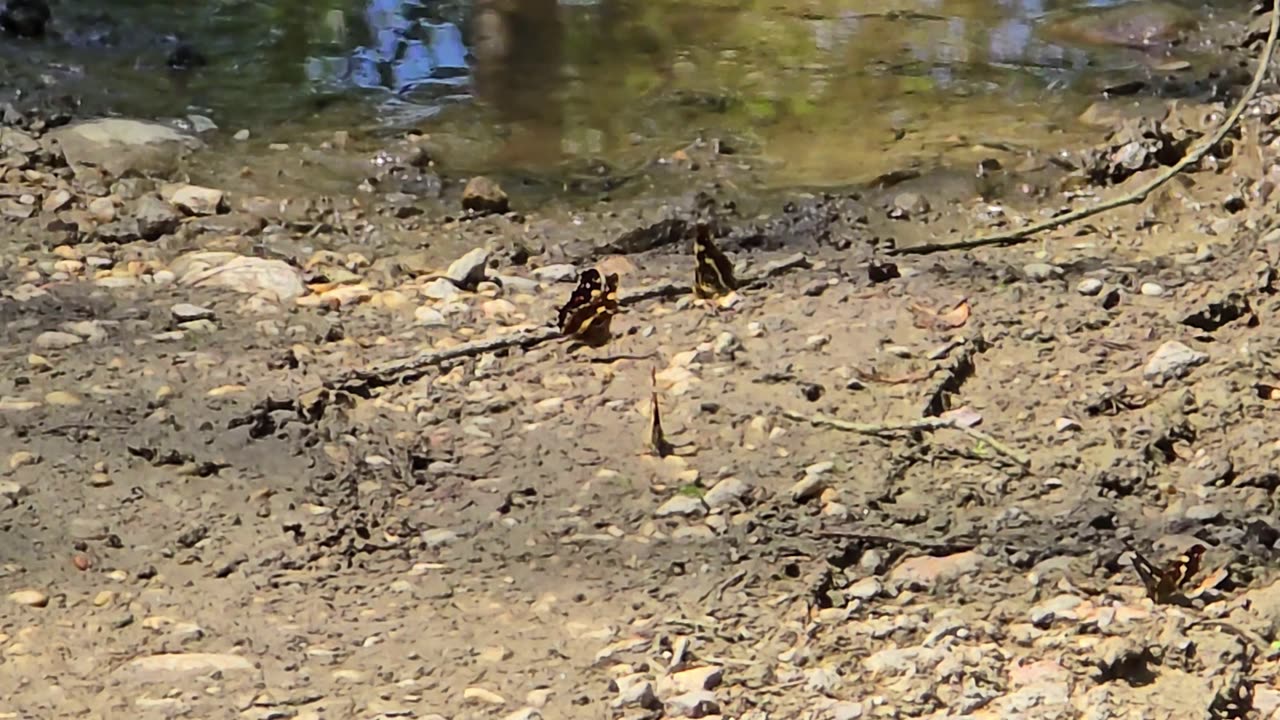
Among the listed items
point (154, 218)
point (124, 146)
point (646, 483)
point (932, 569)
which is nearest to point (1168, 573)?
point (932, 569)

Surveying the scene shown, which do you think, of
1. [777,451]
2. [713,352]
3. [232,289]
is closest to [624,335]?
[713,352]

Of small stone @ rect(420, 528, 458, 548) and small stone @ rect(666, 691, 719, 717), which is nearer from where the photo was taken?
small stone @ rect(666, 691, 719, 717)

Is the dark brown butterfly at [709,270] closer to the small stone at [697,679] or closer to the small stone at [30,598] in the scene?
the small stone at [697,679]

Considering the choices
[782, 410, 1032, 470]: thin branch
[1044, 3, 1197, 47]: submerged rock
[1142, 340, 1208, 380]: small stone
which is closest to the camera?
[782, 410, 1032, 470]: thin branch

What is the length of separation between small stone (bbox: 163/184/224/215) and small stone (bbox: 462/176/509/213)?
552 millimetres

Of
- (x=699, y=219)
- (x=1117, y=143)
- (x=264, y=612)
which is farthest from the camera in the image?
(x=1117, y=143)

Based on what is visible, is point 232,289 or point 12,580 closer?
Answer: point 12,580

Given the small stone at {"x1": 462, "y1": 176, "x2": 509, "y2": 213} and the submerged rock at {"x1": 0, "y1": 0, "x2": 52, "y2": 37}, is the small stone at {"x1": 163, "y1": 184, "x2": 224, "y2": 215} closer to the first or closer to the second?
the small stone at {"x1": 462, "y1": 176, "x2": 509, "y2": 213}

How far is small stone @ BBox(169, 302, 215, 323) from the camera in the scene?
285 centimetres

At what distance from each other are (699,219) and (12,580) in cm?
179

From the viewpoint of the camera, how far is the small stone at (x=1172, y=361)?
263cm

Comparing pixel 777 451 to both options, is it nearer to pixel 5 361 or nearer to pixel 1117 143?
pixel 5 361

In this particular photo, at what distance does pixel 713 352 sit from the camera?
9.09 ft

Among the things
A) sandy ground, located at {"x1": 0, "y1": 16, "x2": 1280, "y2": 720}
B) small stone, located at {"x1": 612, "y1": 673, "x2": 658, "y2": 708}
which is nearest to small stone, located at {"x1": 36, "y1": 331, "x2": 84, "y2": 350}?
sandy ground, located at {"x1": 0, "y1": 16, "x2": 1280, "y2": 720}
